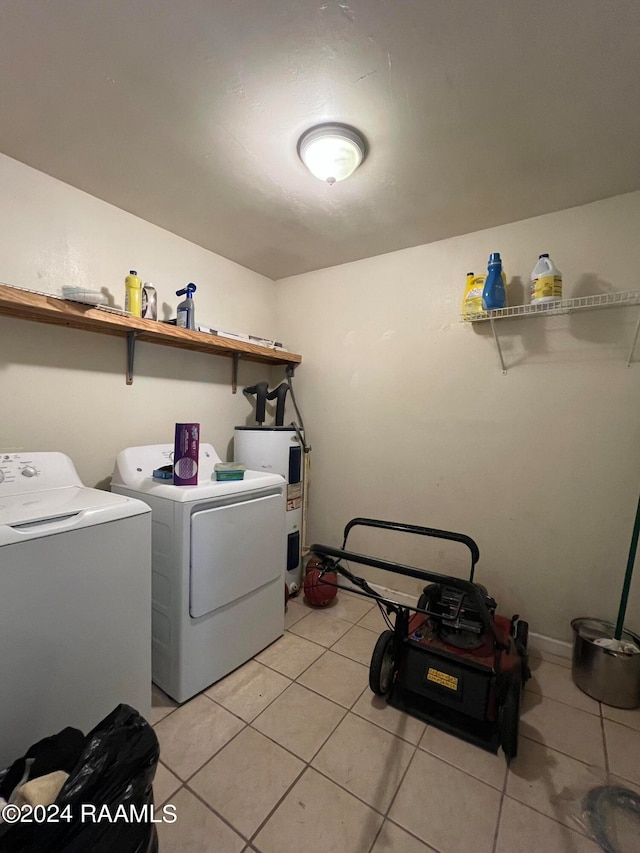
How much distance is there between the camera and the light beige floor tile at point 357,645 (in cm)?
196

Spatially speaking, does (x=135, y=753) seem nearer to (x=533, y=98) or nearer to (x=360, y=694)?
(x=360, y=694)

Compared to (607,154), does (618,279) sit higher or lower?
lower

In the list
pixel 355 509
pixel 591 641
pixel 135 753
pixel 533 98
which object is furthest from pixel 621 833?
pixel 533 98

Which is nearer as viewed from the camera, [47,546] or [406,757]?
[47,546]

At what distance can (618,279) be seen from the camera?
1829 mm

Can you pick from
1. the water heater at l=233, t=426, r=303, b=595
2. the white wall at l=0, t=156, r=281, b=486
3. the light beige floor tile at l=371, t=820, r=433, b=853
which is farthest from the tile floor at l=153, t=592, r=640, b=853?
the white wall at l=0, t=156, r=281, b=486

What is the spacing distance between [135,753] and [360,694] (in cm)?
111

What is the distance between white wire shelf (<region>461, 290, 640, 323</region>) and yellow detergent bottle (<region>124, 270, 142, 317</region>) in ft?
6.03

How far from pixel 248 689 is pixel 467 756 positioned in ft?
3.16

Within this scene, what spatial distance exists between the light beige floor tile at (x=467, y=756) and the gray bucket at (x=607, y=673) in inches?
26.6

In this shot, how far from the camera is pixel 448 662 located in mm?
1540

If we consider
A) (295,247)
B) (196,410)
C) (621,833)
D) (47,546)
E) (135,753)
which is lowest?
(621,833)

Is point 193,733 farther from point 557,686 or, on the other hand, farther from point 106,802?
point 557,686

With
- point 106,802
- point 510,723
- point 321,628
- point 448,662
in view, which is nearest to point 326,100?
point 106,802
